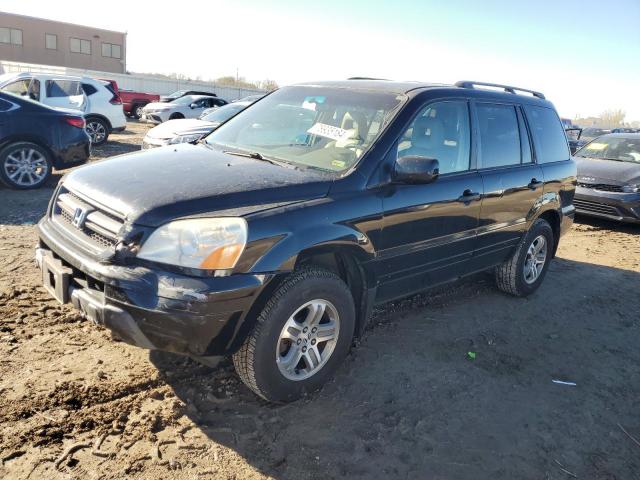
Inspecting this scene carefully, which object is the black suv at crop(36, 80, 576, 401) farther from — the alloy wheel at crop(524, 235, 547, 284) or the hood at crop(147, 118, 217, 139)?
the hood at crop(147, 118, 217, 139)

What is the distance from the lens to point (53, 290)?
2975mm

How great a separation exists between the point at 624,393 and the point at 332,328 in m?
2.19

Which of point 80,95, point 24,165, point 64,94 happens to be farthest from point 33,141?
point 80,95

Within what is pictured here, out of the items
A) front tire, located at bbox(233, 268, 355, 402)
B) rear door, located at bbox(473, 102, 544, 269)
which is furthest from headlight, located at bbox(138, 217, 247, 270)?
rear door, located at bbox(473, 102, 544, 269)

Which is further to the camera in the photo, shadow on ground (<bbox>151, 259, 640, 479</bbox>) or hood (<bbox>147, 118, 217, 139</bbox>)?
hood (<bbox>147, 118, 217, 139</bbox>)

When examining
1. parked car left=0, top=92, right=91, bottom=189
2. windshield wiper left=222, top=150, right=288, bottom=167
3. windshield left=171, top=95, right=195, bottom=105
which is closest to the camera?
windshield wiper left=222, top=150, right=288, bottom=167

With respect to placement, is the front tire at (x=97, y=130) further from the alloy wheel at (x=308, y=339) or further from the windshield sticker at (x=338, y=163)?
the alloy wheel at (x=308, y=339)

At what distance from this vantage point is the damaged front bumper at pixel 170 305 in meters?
2.53

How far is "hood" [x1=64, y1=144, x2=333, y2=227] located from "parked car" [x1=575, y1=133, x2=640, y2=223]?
717 cm

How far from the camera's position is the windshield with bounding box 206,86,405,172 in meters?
3.46

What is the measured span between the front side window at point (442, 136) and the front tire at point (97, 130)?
1210 cm

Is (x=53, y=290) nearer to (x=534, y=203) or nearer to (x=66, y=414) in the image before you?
(x=66, y=414)

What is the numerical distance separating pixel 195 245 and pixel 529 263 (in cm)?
380

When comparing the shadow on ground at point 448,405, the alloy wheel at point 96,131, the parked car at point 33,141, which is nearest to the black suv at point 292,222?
the shadow on ground at point 448,405
